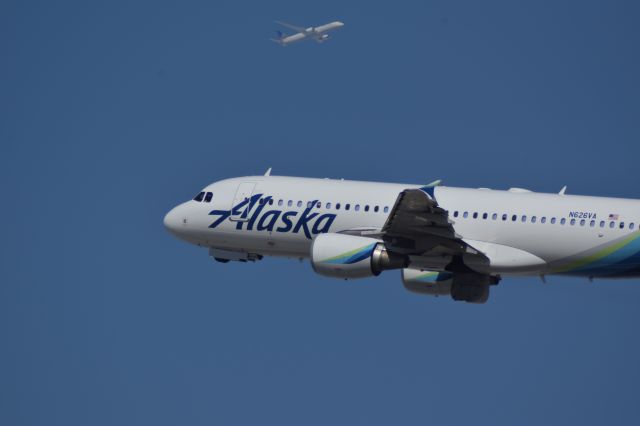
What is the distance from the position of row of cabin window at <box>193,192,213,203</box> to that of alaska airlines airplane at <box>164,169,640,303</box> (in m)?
0.12

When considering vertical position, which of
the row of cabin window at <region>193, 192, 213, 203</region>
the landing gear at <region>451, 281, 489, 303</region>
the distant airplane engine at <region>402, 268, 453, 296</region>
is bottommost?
the landing gear at <region>451, 281, 489, 303</region>

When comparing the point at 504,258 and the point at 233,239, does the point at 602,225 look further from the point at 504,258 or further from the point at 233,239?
the point at 233,239

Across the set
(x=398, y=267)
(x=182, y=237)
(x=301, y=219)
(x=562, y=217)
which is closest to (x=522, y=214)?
(x=562, y=217)

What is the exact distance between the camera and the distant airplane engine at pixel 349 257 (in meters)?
52.7

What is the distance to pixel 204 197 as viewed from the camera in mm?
58812

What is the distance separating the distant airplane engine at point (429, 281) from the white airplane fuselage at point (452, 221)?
7.99 ft

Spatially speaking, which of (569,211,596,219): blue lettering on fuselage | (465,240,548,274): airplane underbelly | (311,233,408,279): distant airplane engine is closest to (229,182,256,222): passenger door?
(311,233,408,279): distant airplane engine

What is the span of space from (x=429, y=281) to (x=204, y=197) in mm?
10629

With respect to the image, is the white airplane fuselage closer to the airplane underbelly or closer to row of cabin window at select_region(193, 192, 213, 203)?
the airplane underbelly

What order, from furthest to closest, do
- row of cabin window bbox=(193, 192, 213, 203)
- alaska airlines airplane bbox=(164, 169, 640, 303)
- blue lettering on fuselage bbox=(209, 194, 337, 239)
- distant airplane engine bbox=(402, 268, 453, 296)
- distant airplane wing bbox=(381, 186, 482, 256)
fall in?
row of cabin window bbox=(193, 192, 213, 203) < distant airplane engine bbox=(402, 268, 453, 296) < blue lettering on fuselage bbox=(209, 194, 337, 239) < alaska airlines airplane bbox=(164, 169, 640, 303) < distant airplane wing bbox=(381, 186, 482, 256)

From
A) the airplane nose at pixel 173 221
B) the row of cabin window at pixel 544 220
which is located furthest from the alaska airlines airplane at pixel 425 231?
the airplane nose at pixel 173 221

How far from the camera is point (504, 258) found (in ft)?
174

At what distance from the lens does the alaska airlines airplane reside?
171 feet

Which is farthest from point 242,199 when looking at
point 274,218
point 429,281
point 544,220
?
point 544,220
